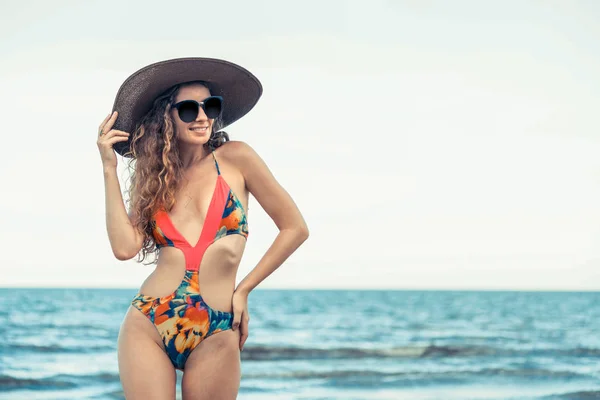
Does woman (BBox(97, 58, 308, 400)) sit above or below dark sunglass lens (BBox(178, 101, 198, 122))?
below

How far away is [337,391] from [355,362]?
3942mm

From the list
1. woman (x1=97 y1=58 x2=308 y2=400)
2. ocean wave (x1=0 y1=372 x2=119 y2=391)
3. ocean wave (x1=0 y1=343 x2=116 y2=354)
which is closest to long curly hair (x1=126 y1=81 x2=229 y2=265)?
woman (x1=97 y1=58 x2=308 y2=400)

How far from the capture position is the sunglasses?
3.19m

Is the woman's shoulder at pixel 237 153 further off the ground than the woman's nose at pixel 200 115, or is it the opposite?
→ the woman's nose at pixel 200 115

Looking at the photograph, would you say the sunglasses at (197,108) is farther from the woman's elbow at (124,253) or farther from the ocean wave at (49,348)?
the ocean wave at (49,348)

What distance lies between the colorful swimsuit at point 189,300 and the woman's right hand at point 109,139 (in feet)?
0.92

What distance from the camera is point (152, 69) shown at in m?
3.20

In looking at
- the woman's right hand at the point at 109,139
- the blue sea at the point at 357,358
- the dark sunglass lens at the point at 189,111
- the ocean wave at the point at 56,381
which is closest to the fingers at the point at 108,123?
the woman's right hand at the point at 109,139

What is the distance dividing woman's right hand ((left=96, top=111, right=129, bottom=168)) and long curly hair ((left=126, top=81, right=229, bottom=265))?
116 mm

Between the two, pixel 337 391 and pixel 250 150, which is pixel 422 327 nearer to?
pixel 337 391

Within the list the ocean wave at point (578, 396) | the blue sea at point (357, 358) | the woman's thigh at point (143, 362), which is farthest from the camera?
the blue sea at point (357, 358)

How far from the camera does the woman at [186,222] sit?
307cm

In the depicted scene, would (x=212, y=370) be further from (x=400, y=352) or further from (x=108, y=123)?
(x=400, y=352)

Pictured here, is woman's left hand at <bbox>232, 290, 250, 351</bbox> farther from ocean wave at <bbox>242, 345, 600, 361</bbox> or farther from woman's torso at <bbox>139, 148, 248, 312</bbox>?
ocean wave at <bbox>242, 345, 600, 361</bbox>
